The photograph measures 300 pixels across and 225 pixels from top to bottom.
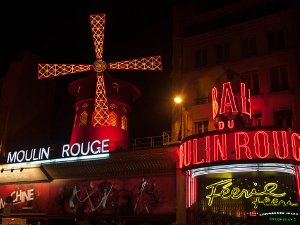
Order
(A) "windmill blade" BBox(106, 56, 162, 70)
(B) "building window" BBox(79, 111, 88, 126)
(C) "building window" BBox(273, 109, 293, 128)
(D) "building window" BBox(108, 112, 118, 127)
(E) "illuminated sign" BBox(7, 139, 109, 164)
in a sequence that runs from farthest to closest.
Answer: (A) "windmill blade" BBox(106, 56, 162, 70) < (B) "building window" BBox(79, 111, 88, 126) < (D) "building window" BBox(108, 112, 118, 127) < (E) "illuminated sign" BBox(7, 139, 109, 164) < (C) "building window" BBox(273, 109, 293, 128)

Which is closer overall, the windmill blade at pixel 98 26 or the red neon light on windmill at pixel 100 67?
the red neon light on windmill at pixel 100 67

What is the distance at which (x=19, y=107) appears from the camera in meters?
21.9

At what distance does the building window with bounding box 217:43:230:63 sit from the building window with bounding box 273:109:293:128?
3.17 meters

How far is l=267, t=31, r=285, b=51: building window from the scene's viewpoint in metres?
14.1

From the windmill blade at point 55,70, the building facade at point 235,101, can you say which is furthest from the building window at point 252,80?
the windmill blade at point 55,70

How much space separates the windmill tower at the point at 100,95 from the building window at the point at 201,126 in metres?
4.24

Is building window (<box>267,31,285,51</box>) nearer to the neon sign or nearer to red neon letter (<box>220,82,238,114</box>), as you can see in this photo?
red neon letter (<box>220,82,238,114</box>)

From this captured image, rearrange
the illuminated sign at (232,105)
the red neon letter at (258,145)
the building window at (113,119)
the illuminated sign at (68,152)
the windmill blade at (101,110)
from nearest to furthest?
the red neon letter at (258,145) → the illuminated sign at (232,105) → the illuminated sign at (68,152) → the windmill blade at (101,110) → the building window at (113,119)

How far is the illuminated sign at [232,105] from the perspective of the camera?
1220 cm

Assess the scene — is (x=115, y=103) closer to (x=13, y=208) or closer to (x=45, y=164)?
(x=45, y=164)

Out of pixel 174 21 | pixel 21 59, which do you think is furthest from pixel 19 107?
pixel 174 21

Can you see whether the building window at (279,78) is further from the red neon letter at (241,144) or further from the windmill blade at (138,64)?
the windmill blade at (138,64)

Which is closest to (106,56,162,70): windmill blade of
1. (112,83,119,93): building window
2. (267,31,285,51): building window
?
(112,83,119,93): building window

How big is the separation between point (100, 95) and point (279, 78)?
8.43 m
